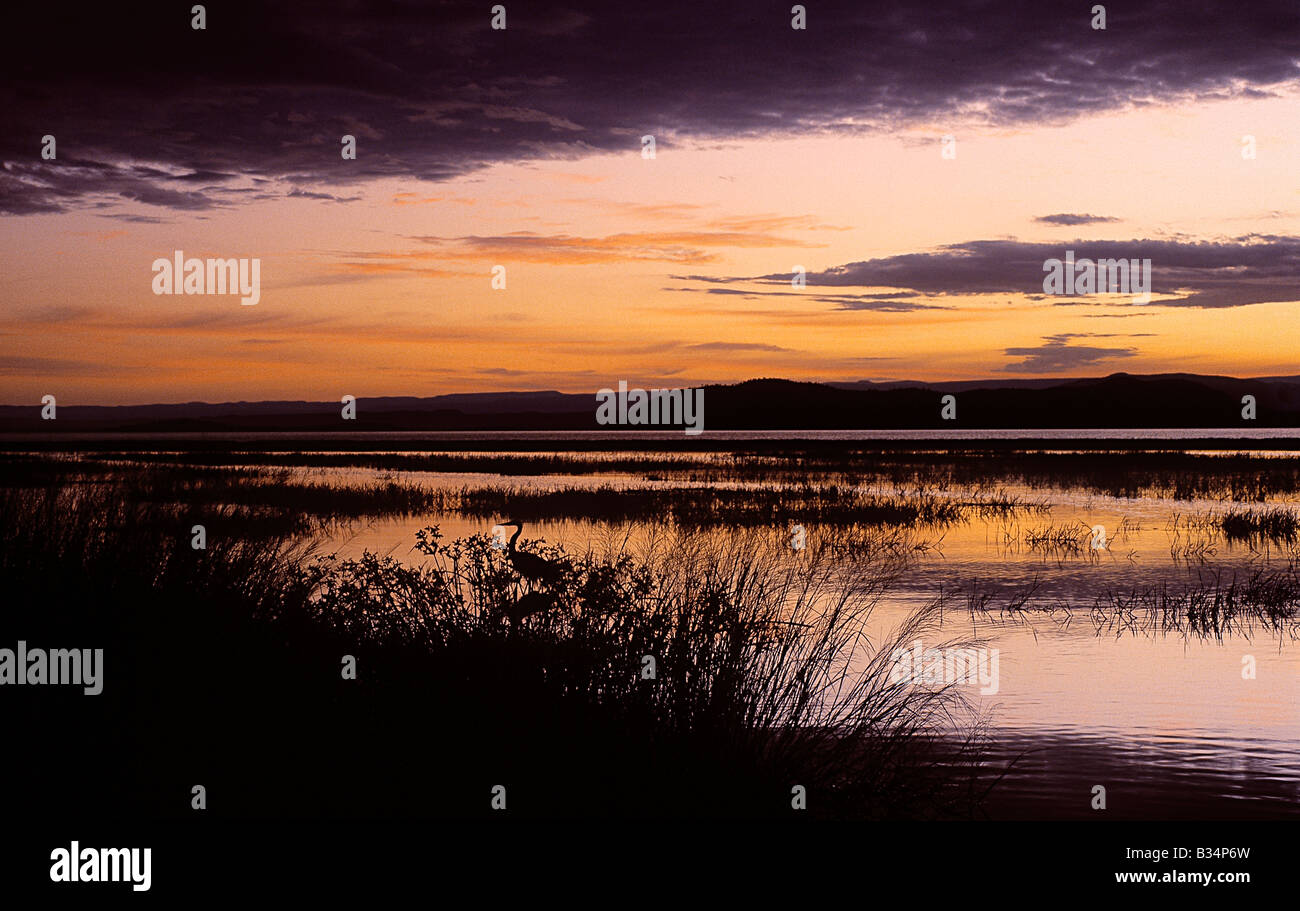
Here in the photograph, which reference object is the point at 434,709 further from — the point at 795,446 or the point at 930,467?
the point at 795,446

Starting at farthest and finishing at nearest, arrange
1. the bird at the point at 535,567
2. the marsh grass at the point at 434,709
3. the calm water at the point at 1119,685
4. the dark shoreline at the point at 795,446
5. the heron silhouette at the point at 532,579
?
the dark shoreline at the point at 795,446 < the bird at the point at 535,567 < the calm water at the point at 1119,685 < the heron silhouette at the point at 532,579 < the marsh grass at the point at 434,709

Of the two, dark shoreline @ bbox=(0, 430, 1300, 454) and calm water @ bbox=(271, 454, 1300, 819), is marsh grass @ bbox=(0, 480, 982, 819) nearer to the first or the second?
calm water @ bbox=(271, 454, 1300, 819)

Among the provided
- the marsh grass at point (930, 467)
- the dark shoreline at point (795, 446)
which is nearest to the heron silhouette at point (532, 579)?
the marsh grass at point (930, 467)

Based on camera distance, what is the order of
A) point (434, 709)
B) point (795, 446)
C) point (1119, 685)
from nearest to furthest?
point (434, 709) → point (1119, 685) → point (795, 446)

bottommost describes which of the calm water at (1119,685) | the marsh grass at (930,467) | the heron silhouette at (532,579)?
the calm water at (1119,685)

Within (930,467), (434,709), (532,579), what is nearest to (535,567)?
(532,579)

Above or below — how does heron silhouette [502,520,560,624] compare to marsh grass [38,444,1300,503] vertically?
below

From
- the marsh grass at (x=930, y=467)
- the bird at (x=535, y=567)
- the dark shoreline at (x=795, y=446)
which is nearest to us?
the bird at (x=535, y=567)

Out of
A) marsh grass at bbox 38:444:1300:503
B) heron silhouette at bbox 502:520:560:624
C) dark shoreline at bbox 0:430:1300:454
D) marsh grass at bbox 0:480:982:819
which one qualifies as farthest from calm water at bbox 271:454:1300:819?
dark shoreline at bbox 0:430:1300:454

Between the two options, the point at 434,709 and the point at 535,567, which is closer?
the point at 434,709

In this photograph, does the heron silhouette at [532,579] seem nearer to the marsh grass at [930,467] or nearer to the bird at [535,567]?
the bird at [535,567]

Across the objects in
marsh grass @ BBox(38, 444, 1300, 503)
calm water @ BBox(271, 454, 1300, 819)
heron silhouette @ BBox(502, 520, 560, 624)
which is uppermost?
marsh grass @ BBox(38, 444, 1300, 503)

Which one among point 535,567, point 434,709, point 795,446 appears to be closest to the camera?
point 434,709
